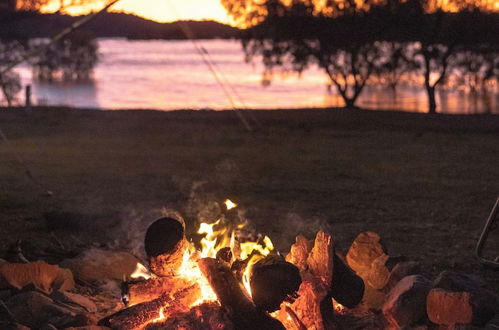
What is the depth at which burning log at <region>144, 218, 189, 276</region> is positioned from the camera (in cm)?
462

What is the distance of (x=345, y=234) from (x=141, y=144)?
8.71 metres

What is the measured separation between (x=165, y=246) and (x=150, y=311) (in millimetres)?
532

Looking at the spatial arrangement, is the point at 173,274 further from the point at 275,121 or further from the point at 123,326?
the point at 275,121

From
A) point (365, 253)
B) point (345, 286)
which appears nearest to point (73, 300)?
point (345, 286)

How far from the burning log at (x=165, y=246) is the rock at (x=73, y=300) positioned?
1.97ft

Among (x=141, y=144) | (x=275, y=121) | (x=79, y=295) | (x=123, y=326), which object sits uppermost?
(x=123, y=326)

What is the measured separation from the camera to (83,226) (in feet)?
25.5

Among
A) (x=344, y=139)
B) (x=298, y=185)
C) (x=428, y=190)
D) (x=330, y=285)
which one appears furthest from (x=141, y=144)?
(x=330, y=285)

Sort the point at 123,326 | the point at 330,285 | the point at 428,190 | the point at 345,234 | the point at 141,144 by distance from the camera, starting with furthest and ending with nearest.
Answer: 1. the point at 141,144
2. the point at 428,190
3. the point at 345,234
4. the point at 330,285
5. the point at 123,326

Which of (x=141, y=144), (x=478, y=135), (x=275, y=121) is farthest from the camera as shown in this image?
(x=275, y=121)

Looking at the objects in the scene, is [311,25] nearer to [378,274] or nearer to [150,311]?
[378,274]

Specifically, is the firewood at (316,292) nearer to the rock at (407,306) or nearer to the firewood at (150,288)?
the rock at (407,306)

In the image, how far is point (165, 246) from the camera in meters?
4.61

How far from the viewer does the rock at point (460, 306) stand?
4051mm
